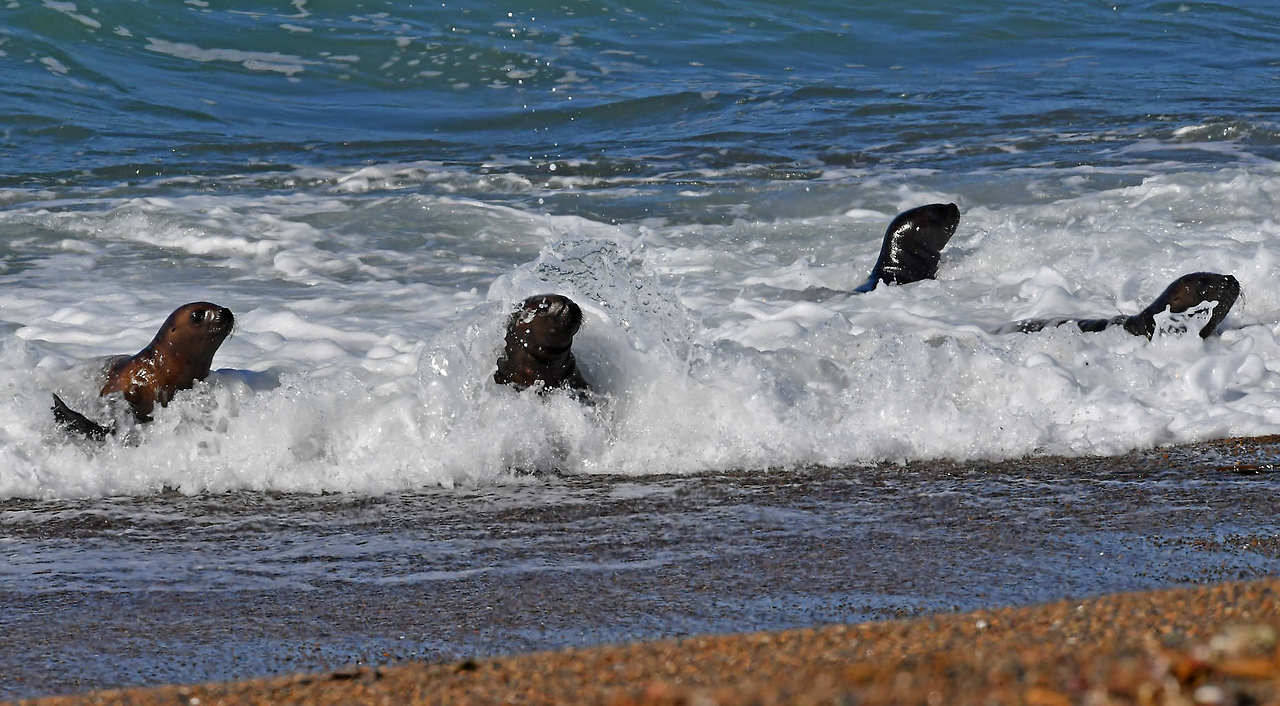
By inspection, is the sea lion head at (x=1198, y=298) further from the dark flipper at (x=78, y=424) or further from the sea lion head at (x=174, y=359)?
the dark flipper at (x=78, y=424)

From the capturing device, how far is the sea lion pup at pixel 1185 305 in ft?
20.7

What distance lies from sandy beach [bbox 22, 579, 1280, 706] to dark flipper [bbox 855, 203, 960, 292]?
4.66 m

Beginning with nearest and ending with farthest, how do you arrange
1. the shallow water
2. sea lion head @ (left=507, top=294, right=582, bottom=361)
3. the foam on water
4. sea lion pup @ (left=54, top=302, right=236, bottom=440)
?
the shallow water < the foam on water < sea lion head @ (left=507, top=294, right=582, bottom=361) < sea lion pup @ (left=54, top=302, right=236, bottom=440)

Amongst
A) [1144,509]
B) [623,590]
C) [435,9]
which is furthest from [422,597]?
[435,9]

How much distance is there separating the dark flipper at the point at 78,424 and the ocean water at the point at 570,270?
0.22 feet

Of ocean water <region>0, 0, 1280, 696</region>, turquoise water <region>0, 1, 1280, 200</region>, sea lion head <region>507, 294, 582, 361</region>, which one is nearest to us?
ocean water <region>0, 0, 1280, 696</region>

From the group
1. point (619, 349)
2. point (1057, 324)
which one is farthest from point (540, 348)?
point (1057, 324)

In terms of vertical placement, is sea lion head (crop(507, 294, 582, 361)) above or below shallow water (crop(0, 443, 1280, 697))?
above

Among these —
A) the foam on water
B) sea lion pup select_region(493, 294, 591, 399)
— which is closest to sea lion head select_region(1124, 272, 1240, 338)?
the foam on water

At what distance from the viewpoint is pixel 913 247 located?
778cm

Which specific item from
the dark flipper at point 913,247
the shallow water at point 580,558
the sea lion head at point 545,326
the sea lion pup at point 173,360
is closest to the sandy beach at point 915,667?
the shallow water at point 580,558

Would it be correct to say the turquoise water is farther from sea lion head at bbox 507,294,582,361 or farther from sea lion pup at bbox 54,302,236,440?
sea lion head at bbox 507,294,582,361

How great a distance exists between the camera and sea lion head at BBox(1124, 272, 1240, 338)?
20.7 feet

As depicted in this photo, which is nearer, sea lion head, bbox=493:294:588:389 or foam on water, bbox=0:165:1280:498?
foam on water, bbox=0:165:1280:498
